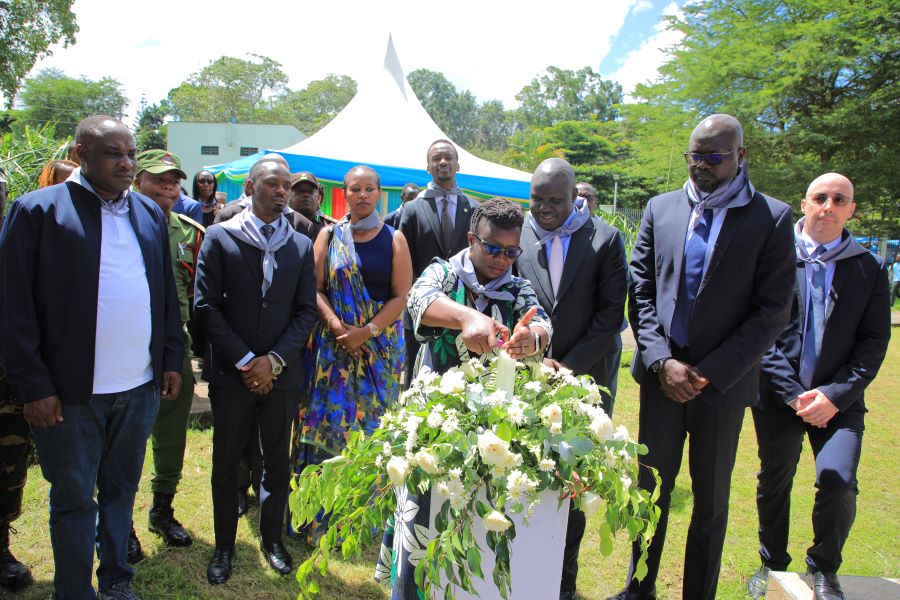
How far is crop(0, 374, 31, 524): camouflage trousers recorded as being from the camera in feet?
9.43

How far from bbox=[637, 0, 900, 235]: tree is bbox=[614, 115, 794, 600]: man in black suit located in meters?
19.1

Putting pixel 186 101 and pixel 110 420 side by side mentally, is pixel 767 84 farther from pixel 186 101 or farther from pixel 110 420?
pixel 186 101

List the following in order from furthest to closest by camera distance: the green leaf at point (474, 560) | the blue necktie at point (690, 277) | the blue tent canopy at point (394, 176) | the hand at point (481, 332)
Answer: the blue tent canopy at point (394, 176)
the blue necktie at point (690, 277)
the hand at point (481, 332)
the green leaf at point (474, 560)

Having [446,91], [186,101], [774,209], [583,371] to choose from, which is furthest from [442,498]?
[446,91]

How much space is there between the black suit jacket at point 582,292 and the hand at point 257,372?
142cm

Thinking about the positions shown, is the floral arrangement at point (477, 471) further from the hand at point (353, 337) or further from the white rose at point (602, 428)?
the hand at point (353, 337)

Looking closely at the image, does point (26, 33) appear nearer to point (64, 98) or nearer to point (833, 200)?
point (833, 200)

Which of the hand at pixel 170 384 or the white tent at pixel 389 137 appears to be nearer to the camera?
the hand at pixel 170 384

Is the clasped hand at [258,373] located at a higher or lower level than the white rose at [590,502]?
lower

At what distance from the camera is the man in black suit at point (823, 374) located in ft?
9.98

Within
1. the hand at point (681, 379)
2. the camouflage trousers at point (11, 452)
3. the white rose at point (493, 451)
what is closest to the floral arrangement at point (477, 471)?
the white rose at point (493, 451)

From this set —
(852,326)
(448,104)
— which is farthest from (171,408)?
(448,104)

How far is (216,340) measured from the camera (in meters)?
3.12

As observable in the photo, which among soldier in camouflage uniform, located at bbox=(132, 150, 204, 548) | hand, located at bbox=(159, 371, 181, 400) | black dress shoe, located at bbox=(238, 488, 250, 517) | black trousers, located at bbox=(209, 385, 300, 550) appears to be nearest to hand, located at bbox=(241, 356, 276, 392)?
black trousers, located at bbox=(209, 385, 300, 550)
